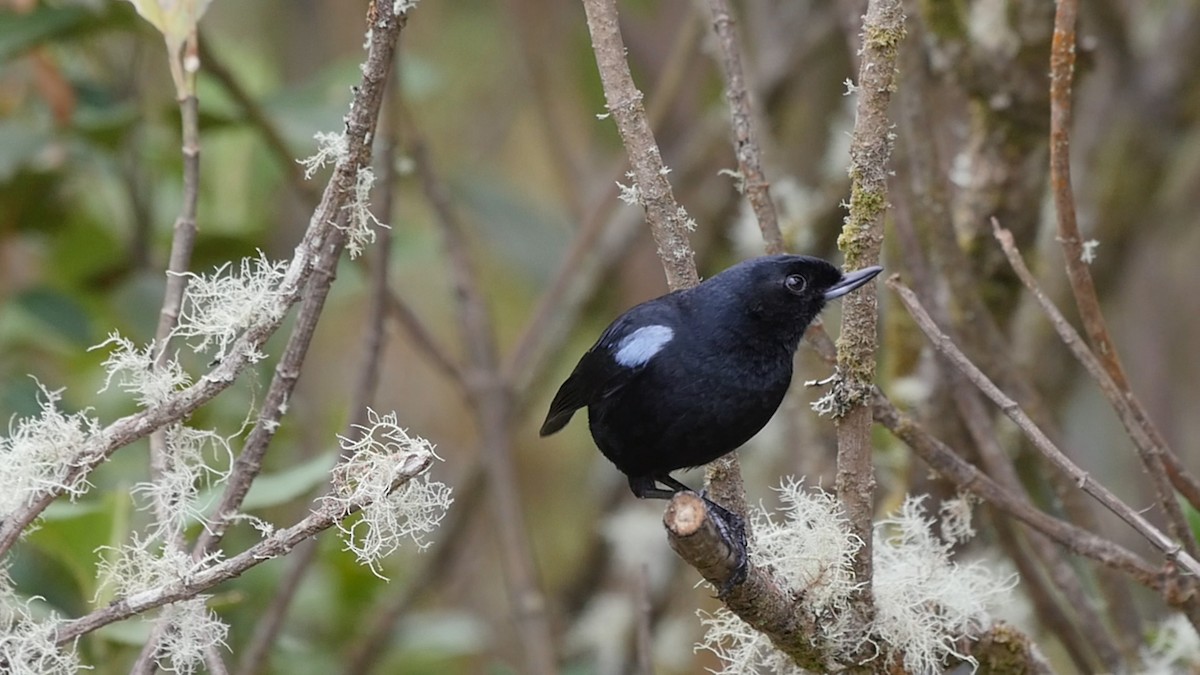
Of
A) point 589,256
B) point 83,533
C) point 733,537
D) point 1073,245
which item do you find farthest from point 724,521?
point 589,256

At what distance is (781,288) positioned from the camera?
7.43ft

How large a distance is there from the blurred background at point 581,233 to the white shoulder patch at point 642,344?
39 cm

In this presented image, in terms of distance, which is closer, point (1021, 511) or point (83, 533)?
point (1021, 511)

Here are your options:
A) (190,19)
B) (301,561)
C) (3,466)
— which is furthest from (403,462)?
(301,561)

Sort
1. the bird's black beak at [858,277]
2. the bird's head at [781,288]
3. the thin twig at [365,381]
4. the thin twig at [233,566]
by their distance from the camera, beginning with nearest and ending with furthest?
the thin twig at [233,566], the bird's black beak at [858,277], the bird's head at [781,288], the thin twig at [365,381]

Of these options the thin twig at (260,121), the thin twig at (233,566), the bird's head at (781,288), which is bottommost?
the thin twig at (233,566)

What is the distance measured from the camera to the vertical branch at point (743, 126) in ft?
7.01

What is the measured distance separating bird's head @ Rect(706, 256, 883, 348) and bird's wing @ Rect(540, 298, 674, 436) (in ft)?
0.39

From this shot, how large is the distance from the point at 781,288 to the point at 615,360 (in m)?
0.31

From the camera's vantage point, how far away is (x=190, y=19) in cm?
194

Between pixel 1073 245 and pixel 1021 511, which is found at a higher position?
pixel 1073 245

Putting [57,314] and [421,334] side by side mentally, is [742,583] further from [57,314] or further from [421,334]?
[57,314]

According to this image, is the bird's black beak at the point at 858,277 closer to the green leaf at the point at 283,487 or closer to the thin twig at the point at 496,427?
the green leaf at the point at 283,487

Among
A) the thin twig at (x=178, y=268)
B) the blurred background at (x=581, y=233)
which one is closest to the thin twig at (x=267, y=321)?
the thin twig at (x=178, y=268)
